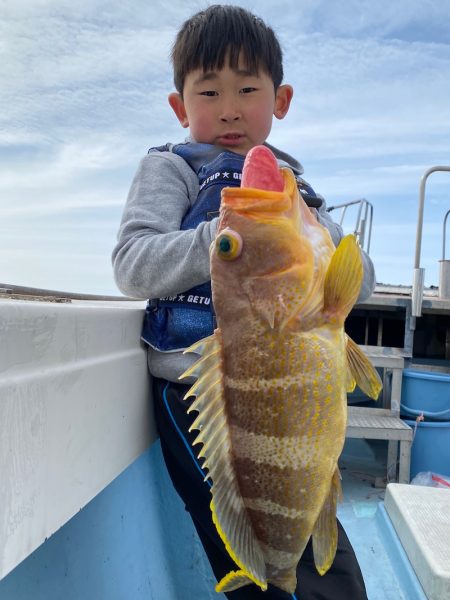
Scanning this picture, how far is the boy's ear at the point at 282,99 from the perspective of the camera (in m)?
1.97

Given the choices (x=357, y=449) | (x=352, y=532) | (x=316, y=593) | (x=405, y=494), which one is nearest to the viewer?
(x=316, y=593)

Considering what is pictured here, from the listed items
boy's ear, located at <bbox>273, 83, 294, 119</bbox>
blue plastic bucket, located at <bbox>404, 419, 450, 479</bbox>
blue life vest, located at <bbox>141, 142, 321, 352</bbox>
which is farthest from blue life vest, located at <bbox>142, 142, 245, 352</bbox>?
blue plastic bucket, located at <bbox>404, 419, 450, 479</bbox>

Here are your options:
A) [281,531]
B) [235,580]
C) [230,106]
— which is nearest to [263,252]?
[281,531]

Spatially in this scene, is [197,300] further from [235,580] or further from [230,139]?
[235,580]

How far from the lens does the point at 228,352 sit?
39.9 inches

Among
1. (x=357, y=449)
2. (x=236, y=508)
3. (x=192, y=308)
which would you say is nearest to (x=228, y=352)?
(x=236, y=508)

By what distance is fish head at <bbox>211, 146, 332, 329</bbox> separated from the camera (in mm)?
986

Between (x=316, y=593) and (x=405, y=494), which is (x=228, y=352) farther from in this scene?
(x=405, y=494)

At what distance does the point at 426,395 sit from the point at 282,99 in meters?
2.89

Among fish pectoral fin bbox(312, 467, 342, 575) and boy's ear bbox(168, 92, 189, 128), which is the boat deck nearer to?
fish pectoral fin bbox(312, 467, 342, 575)

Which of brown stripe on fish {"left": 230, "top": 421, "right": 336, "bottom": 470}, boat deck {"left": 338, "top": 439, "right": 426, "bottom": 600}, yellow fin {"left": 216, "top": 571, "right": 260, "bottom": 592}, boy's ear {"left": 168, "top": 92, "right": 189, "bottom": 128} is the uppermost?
boy's ear {"left": 168, "top": 92, "right": 189, "bottom": 128}

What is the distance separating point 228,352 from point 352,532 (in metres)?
2.23

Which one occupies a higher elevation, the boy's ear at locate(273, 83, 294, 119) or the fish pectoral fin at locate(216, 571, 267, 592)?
the boy's ear at locate(273, 83, 294, 119)

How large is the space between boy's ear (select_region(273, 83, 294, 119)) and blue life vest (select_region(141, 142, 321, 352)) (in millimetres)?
427
